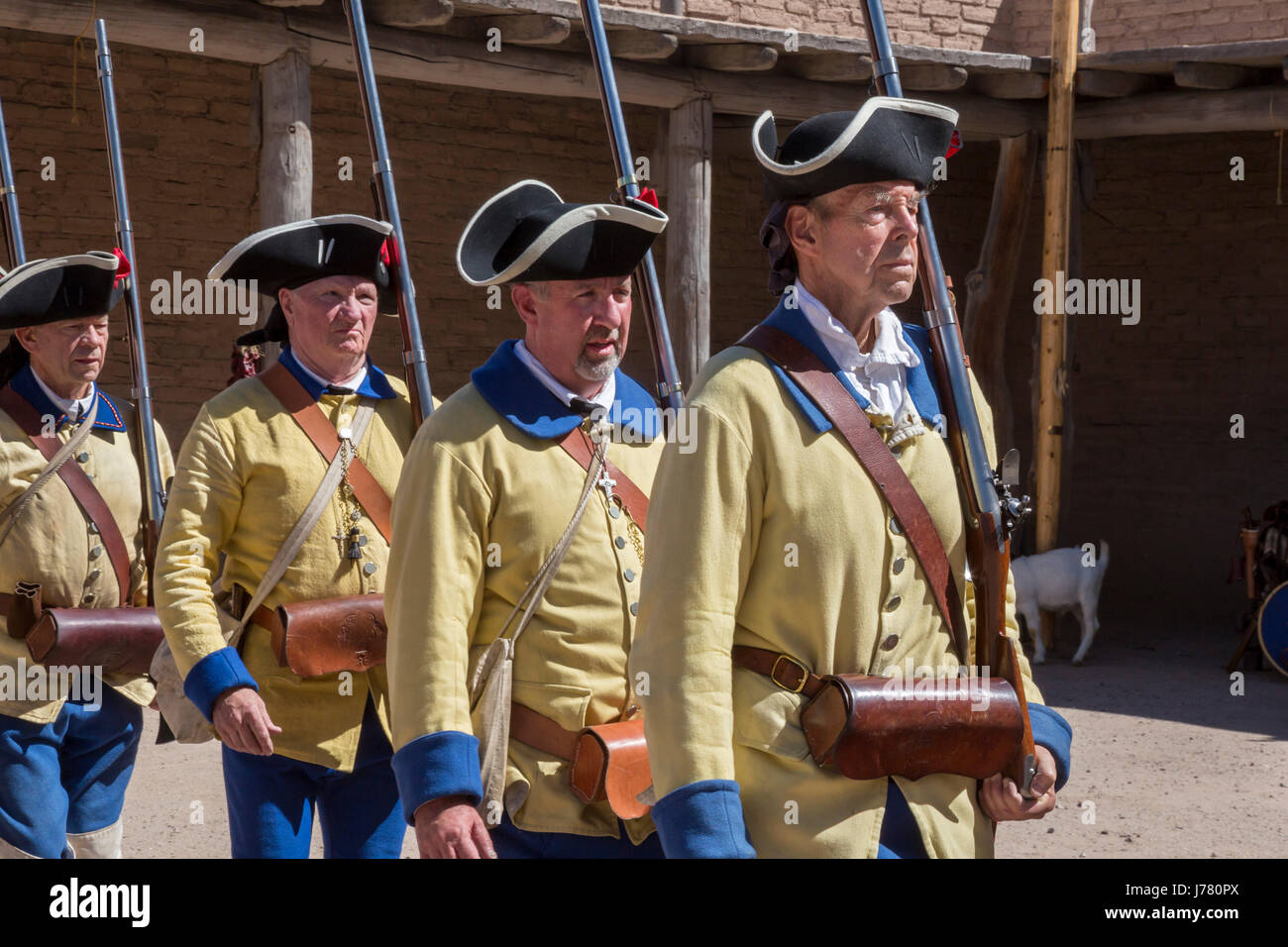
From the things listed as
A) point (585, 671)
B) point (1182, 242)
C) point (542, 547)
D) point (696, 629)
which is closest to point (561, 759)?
point (585, 671)

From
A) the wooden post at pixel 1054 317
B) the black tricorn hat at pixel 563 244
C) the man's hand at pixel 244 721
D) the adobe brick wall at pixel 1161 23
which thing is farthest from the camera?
the adobe brick wall at pixel 1161 23

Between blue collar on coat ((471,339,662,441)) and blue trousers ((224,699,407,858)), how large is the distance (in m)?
0.93

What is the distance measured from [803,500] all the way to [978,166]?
11.4 m

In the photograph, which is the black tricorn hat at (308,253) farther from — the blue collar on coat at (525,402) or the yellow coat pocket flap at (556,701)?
the yellow coat pocket flap at (556,701)

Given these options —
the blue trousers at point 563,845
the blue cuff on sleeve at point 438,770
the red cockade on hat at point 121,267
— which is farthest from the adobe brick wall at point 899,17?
the blue cuff on sleeve at point 438,770

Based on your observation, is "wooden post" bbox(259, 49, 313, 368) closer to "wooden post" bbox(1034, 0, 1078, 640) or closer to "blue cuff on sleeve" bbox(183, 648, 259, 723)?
"blue cuff on sleeve" bbox(183, 648, 259, 723)

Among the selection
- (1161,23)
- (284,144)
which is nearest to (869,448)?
(284,144)

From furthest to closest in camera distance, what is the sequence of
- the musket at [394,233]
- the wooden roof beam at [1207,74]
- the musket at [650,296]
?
the wooden roof beam at [1207,74]
the musket at [394,233]
the musket at [650,296]

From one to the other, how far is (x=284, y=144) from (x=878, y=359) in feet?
19.5

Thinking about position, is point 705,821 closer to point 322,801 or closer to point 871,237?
point 871,237

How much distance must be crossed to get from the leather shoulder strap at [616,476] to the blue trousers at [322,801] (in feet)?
2.94

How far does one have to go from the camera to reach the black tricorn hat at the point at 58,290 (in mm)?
4320

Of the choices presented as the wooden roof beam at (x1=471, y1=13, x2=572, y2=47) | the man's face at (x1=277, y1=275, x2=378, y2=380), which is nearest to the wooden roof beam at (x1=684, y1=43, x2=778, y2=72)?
the wooden roof beam at (x1=471, y1=13, x2=572, y2=47)

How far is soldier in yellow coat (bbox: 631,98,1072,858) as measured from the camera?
6.77ft
